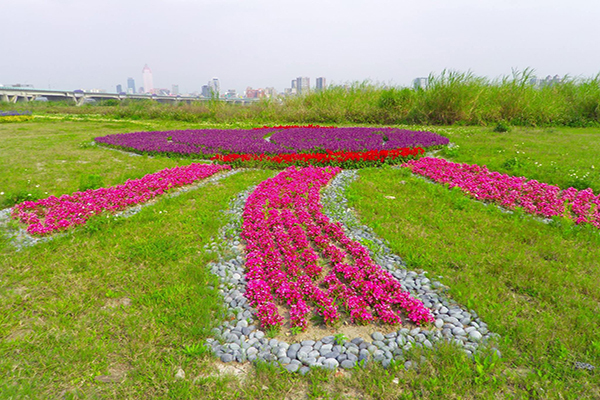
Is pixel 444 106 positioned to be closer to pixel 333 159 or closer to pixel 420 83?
pixel 420 83

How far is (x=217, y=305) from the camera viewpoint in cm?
332

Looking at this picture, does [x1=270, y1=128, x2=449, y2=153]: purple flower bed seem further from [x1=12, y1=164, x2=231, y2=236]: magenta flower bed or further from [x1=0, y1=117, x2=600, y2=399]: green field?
[x1=12, y1=164, x2=231, y2=236]: magenta flower bed

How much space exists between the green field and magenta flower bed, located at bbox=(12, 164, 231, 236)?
42 cm

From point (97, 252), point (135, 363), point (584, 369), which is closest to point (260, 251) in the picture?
point (135, 363)

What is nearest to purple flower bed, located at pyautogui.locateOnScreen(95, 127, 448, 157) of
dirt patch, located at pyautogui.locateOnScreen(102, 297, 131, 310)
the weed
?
dirt patch, located at pyautogui.locateOnScreen(102, 297, 131, 310)

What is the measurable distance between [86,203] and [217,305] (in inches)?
168

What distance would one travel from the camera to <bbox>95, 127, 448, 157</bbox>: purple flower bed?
35.2 feet

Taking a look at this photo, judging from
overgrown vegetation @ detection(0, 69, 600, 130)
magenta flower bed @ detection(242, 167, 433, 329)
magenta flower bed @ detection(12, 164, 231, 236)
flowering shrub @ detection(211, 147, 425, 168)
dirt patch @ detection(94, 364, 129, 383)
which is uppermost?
overgrown vegetation @ detection(0, 69, 600, 130)

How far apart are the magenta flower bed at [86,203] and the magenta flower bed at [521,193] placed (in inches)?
258

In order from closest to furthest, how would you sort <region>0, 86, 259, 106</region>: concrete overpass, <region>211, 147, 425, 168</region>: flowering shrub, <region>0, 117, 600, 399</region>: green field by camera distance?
<region>0, 117, 600, 399</region>: green field
<region>211, 147, 425, 168</region>: flowering shrub
<region>0, 86, 259, 106</region>: concrete overpass

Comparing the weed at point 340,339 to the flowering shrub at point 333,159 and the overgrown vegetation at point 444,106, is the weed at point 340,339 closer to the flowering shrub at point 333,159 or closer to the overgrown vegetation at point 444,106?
the flowering shrub at point 333,159

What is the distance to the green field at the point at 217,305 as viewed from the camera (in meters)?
2.39

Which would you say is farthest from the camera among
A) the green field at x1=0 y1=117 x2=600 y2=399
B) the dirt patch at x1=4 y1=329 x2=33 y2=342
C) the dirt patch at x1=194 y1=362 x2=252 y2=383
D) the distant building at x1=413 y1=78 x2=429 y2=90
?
the distant building at x1=413 y1=78 x2=429 y2=90

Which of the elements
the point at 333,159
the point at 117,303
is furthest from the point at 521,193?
the point at 117,303
